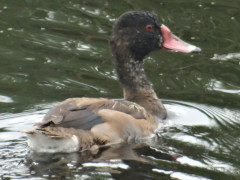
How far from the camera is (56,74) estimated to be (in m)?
12.4

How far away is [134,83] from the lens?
11.2 metres

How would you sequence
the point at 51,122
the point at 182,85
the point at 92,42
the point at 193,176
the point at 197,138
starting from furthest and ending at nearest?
the point at 92,42, the point at 182,85, the point at 197,138, the point at 51,122, the point at 193,176

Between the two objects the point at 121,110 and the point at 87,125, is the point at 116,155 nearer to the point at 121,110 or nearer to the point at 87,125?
the point at 87,125

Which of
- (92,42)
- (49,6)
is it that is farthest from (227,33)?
(49,6)

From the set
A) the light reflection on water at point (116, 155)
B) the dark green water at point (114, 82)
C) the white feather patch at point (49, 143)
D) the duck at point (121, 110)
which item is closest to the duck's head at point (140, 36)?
the duck at point (121, 110)

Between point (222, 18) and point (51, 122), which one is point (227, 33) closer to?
point (222, 18)

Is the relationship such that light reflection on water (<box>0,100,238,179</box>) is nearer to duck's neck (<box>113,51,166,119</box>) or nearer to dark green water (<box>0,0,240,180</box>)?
dark green water (<box>0,0,240,180</box>)

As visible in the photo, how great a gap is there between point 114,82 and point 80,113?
2738mm

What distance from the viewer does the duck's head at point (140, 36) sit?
433 inches

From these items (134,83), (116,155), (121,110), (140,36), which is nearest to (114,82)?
(134,83)

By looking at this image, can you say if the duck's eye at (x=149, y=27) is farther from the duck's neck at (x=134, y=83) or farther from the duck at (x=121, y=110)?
the duck's neck at (x=134, y=83)

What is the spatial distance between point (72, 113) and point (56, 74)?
2930mm

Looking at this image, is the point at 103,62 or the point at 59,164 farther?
the point at 103,62

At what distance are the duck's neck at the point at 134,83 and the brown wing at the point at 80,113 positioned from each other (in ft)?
3.02
